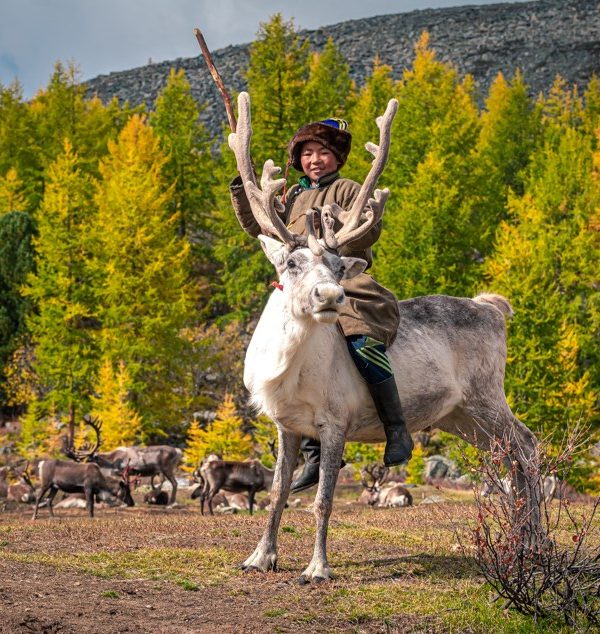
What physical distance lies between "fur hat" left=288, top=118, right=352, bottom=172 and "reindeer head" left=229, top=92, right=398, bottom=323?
335 mm

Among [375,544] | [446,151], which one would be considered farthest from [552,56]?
[375,544]

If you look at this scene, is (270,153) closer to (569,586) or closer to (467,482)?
(467,482)

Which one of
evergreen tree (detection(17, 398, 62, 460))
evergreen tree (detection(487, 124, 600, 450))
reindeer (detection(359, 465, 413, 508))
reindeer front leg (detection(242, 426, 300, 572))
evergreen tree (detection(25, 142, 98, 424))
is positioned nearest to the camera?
reindeer front leg (detection(242, 426, 300, 572))

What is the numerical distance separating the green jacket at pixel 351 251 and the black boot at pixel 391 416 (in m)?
0.38

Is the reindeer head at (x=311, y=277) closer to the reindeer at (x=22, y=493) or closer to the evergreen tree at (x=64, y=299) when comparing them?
the reindeer at (x=22, y=493)

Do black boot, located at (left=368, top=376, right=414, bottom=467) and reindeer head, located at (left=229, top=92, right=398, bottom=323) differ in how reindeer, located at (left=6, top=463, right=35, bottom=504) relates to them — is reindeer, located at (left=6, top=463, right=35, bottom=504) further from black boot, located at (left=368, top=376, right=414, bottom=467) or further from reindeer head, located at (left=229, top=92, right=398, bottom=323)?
reindeer head, located at (left=229, top=92, right=398, bottom=323)

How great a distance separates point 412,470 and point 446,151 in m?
12.2

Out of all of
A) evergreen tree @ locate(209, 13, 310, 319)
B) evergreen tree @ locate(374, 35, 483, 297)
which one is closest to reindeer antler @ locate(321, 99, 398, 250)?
evergreen tree @ locate(374, 35, 483, 297)

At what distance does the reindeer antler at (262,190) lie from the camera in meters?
6.46

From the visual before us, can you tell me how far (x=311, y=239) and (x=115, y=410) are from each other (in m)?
18.8

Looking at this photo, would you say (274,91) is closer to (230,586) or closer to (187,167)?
(187,167)

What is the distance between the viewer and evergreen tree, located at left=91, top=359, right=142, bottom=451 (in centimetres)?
2373

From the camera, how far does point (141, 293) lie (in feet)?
90.3

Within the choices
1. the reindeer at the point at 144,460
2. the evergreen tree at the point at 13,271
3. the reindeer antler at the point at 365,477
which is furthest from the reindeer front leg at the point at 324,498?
the evergreen tree at the point at 13,271
